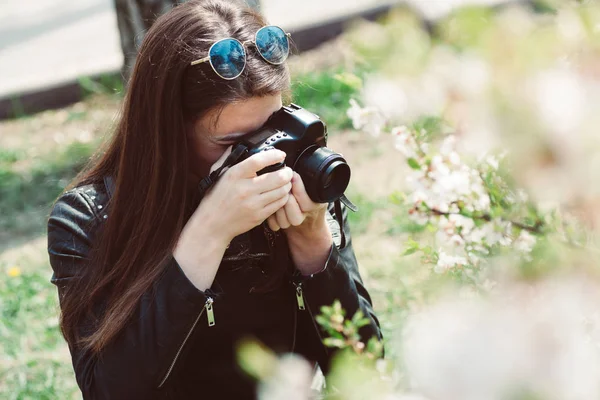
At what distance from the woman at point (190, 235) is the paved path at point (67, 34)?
118 inches

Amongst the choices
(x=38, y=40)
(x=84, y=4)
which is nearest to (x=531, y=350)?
(x=38, y=40)

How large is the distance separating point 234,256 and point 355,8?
3.51 m

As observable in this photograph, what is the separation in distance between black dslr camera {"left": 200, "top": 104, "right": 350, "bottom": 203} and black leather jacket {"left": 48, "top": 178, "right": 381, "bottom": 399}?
0.16 m

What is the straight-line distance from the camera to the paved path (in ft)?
14.7

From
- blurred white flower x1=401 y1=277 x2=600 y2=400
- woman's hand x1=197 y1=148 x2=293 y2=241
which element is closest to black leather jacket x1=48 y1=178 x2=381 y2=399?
woman's hand x1=197 y1=148 x2=293 y2=241

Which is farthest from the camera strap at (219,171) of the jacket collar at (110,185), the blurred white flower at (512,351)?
the blurred white flower at (512,351)

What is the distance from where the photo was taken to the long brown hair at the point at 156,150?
4.41 feet

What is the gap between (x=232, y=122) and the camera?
136 centimetres

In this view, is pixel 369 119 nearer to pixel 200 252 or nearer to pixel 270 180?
pixel 270 180

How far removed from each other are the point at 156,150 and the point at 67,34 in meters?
4.32

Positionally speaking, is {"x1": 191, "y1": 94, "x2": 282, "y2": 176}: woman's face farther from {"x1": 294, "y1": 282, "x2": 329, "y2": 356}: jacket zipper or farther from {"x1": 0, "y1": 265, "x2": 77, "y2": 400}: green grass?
{"x1": 0, "y1": 265, "x2": 77, "y2": 400}: green grass

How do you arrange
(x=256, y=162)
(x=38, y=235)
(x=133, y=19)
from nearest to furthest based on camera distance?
(x=256, y=162) < (x=38, y=235) < (x=133, y=19)

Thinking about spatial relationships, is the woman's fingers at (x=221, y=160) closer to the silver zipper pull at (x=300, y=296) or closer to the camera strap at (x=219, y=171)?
the camera strap at (x=219, y=171)

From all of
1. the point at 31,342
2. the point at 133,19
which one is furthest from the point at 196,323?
the point at 133,19
